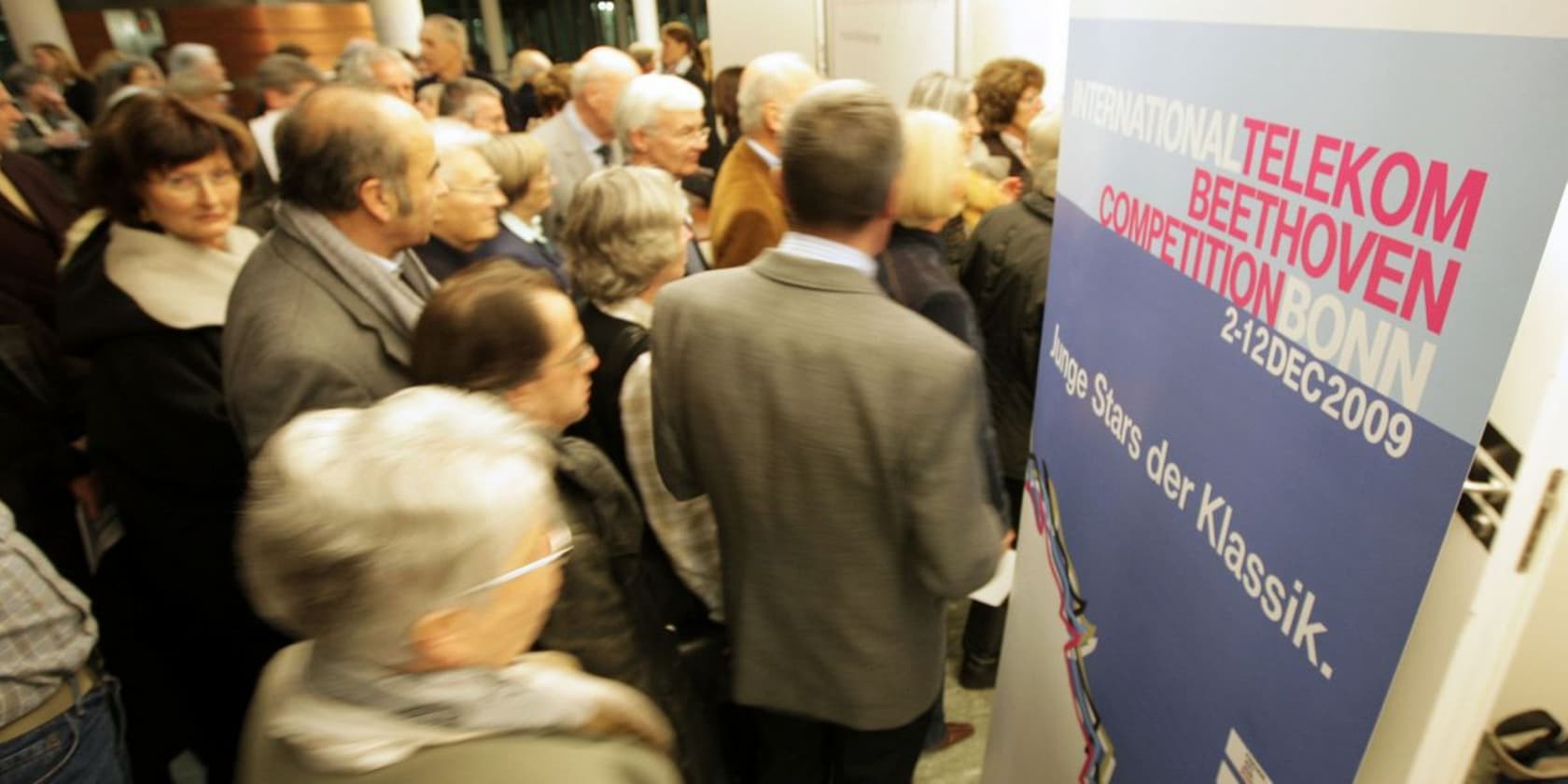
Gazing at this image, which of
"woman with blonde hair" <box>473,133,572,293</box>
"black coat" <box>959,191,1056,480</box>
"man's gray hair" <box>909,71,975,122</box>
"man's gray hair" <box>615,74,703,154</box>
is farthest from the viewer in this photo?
"man's gray hair" <box>909,71,975,122</box>

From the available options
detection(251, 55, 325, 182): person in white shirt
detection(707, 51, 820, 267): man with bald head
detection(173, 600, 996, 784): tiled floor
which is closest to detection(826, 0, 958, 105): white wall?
detection(707, 51, 820, 267): man with bald head

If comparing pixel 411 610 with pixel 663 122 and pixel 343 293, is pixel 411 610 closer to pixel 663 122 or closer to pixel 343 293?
pixel 343 293

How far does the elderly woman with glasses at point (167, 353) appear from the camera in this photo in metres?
1.73

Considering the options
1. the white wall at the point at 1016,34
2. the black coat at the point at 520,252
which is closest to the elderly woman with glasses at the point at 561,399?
the black coat at the point at 520,252

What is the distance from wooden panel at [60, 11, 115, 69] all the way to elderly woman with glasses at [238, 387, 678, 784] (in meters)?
13.8

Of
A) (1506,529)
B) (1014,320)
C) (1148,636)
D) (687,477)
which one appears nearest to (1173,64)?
(1506,529)

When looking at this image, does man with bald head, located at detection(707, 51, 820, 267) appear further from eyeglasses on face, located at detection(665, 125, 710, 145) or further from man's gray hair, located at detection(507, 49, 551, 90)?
man's gray hair, located at detection(507, 49, 551, 90)

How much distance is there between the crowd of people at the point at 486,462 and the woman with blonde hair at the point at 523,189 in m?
0.19

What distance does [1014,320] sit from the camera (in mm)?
2338

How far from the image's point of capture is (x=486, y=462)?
0.78 m

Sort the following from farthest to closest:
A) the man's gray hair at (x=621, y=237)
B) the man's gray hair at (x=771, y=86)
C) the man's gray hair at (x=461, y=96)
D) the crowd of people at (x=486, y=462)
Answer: the man's gray hair at (x=461, y=96), the man's gray hair at (x=771, y=86), the man's gray hair at (x=621, y=237), the crowd of people at (x=486, y=462)

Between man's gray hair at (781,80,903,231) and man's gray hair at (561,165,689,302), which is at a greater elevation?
man's gray hair at (781,80,903,231)

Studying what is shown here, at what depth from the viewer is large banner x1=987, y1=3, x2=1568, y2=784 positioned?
66 centimetres

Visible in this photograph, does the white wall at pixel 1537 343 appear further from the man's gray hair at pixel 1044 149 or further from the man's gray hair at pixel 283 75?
the man's gray hair at pixel 283 75
